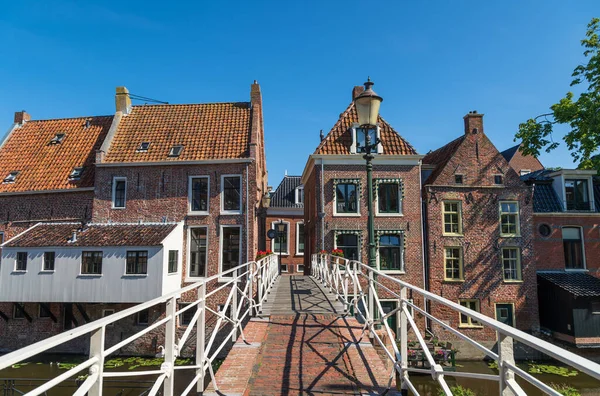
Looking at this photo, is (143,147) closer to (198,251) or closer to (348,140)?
(198,251)

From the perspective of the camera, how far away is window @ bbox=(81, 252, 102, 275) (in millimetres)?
18469

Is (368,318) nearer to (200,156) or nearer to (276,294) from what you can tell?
(276,294)

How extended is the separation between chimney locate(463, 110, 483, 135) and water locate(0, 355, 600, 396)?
13.3 meters

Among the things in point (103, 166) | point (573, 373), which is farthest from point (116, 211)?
point (573, 373)

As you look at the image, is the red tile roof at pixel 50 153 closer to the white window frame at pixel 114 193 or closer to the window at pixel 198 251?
the white window frame at pixel 114 193

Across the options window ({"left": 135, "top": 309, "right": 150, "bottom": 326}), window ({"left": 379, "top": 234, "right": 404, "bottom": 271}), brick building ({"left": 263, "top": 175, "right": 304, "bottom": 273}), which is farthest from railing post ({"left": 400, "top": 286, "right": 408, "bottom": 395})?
brick building ({"left": 263, "top": 175, "right": 304, "bottom": 273})

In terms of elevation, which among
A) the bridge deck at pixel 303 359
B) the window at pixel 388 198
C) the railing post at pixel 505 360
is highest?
the window at pixel 388 198

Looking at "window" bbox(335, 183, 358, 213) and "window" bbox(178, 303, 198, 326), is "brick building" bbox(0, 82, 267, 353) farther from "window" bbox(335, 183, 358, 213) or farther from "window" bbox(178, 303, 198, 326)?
"window" bbox(335, 183, 358, 213)

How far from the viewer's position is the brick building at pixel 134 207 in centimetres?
1852

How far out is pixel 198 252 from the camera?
2070 centimetres

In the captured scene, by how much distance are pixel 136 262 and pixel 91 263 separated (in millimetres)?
2254

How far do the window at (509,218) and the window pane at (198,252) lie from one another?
17361 mm

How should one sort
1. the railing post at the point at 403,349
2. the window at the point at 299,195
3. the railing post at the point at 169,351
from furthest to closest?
the window at the point at 299,195, the railing post at the point at 403,349, the railing post at the point at 169,351

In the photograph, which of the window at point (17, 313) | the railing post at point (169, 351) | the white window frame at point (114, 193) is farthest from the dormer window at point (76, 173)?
the railing post at point (169, 351)
